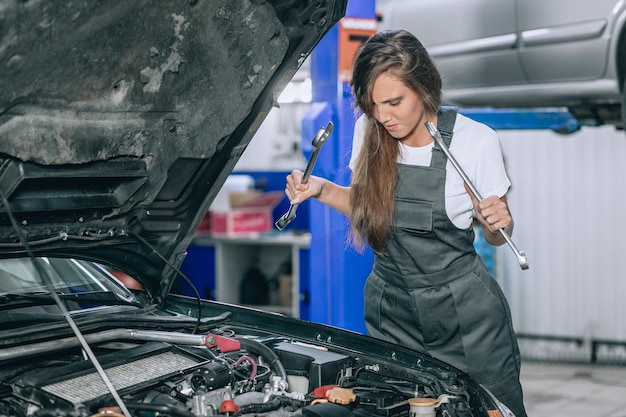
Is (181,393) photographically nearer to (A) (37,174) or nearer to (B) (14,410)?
(B) (14,410)

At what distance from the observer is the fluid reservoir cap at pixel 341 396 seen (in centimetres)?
204

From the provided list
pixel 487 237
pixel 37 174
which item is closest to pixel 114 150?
pixel 37 174

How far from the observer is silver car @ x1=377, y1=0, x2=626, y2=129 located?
14.0ft

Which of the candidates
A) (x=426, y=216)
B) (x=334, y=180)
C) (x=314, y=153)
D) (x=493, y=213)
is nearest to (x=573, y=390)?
(x=334, y=180)

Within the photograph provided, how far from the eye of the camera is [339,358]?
231 cm

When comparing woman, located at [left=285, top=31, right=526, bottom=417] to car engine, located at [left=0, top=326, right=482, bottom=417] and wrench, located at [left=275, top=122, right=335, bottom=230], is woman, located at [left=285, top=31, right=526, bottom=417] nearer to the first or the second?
wrench, located at [left=275, top=122, right=335, bottom=230]

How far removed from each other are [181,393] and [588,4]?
10.6ft

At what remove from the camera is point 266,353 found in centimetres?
228

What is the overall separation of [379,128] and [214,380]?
0.97m

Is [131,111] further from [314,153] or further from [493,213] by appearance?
[493,213]

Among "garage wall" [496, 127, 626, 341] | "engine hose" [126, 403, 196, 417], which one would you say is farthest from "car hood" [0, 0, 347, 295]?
"garage wall" [496, 127, 626, 341]

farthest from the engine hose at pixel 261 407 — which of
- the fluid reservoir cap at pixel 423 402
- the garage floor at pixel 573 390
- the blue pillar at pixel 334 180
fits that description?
the garage floor at pixel 573 390

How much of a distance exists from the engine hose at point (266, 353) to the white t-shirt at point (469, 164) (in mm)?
681

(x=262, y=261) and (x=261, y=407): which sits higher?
(x=261, y=407)
